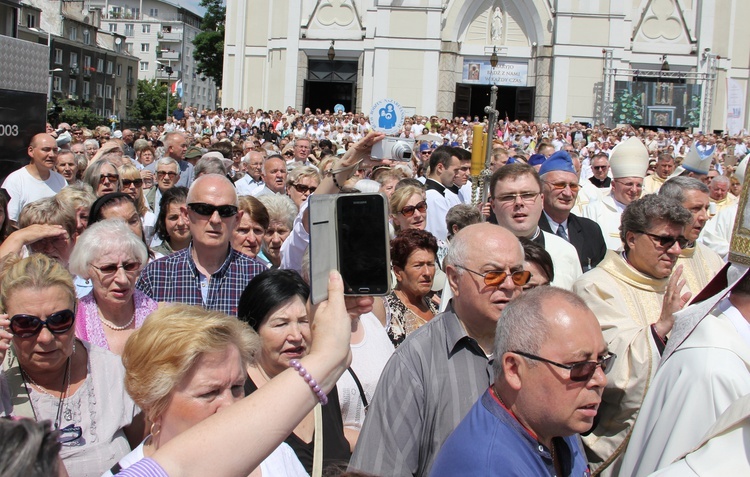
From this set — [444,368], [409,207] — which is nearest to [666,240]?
[444,368]

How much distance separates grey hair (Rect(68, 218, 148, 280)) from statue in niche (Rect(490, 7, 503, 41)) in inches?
1323

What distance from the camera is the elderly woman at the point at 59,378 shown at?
3383 mm

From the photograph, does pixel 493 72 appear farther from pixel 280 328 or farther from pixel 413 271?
pixel 280 328

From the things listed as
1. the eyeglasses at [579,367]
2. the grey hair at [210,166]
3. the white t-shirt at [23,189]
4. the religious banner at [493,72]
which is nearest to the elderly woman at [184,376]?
the eyeglasses at [579,367]

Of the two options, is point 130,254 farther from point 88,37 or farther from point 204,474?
point 88,37

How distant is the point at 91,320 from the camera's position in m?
4.28

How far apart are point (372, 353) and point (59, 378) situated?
1.51 metres

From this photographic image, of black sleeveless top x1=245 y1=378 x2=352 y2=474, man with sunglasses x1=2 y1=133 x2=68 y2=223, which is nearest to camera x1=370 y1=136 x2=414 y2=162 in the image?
black sleeveless top x1=245 y1=378 x2=352 y2=474

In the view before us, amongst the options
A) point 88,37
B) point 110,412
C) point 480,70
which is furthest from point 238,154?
point 88,37

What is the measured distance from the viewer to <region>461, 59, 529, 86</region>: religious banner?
120 feet

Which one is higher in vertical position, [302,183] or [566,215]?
[302,183]

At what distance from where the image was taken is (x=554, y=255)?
550cm

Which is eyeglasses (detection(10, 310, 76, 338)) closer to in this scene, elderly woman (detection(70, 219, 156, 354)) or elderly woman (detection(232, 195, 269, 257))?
elderly woman (detection(70, 219, 156, 354))

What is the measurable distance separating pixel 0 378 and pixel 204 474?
1893 mm
